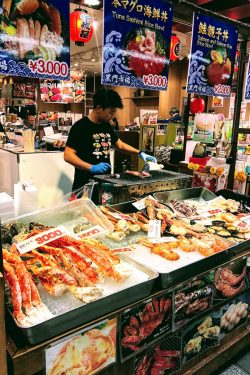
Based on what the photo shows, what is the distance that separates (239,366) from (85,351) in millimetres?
1723

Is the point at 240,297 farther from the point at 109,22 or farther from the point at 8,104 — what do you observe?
the point at 8,104

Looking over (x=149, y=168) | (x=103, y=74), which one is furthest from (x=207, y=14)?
(x=149, y=168)

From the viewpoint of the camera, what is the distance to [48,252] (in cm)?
197

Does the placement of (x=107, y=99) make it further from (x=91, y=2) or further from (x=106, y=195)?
(x=106, y=195)

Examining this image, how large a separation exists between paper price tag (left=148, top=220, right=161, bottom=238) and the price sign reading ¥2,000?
163cm

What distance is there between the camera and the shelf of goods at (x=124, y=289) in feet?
4.97

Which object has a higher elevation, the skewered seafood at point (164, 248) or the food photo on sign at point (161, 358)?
the skewered seafood at point (164, 248)

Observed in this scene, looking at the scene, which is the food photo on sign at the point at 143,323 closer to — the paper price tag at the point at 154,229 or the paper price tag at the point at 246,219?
the paper price tag at the point at 154,229

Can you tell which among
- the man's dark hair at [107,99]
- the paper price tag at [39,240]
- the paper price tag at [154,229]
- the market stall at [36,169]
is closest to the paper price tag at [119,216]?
the paper price tag at [154,229]

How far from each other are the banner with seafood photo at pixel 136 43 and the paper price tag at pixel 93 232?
1.57 metres

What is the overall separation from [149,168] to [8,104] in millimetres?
9254

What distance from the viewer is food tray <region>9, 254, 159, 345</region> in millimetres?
1409

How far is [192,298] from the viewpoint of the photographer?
2125mm

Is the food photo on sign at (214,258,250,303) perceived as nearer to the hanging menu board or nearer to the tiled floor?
the tiled floor
